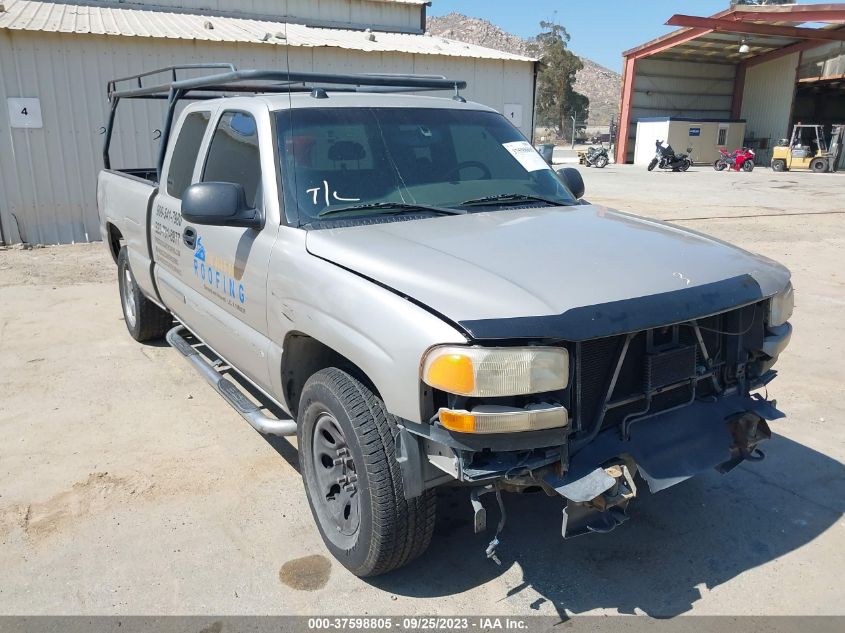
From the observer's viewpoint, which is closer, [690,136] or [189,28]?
[189,28]

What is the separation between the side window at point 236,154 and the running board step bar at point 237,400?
1070mm

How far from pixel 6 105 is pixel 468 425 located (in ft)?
36.3

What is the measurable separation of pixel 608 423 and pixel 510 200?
58.8 inches

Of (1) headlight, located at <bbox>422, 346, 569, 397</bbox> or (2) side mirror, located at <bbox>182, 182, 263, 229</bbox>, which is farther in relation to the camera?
(2) side mirror, located at <bbox>182, 182, 263, 229</bbox>

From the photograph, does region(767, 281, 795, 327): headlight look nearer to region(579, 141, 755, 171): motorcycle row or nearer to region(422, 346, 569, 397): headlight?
region(422, 346, 569, 397): headlight

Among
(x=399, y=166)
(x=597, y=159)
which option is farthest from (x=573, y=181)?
(x=597, y=159)

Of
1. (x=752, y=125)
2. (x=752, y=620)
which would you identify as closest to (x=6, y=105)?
(x=752, y=620)

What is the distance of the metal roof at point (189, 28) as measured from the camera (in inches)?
434

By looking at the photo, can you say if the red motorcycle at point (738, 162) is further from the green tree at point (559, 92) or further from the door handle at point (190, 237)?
the green tree at point (559, 92)

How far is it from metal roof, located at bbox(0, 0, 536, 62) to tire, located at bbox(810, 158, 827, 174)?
68.0 ft

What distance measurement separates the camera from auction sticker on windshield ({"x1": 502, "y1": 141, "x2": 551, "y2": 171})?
4082 mm

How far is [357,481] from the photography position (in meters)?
2.71

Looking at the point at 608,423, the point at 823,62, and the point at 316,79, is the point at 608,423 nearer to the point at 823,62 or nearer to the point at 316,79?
the point at 316,79

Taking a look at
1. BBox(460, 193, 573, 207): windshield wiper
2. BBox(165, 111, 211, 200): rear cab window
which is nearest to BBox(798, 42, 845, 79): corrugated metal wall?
BBox(460, 193, 573, 207): windshield wiper
